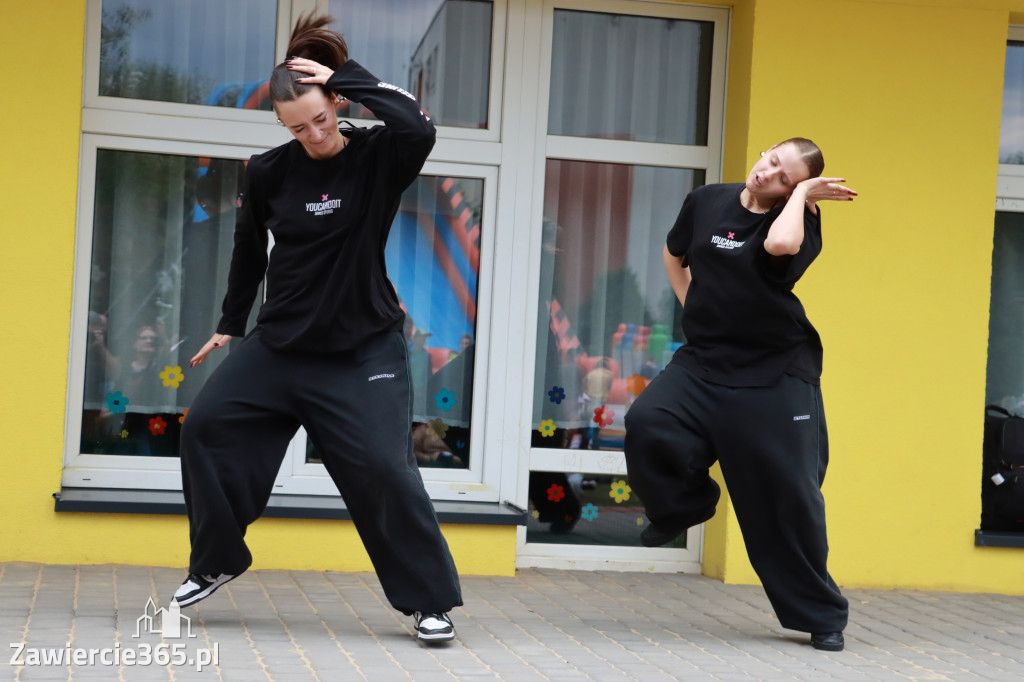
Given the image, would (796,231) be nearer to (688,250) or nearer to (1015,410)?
(688,250)

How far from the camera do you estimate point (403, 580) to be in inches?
167

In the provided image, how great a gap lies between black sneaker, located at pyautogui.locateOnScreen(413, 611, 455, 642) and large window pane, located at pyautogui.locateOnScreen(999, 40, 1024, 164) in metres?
4.25

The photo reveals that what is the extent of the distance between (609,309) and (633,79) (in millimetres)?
1238

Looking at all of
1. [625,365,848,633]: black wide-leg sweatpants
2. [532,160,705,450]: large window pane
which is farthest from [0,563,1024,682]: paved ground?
[532,160,705,450]: large window pane

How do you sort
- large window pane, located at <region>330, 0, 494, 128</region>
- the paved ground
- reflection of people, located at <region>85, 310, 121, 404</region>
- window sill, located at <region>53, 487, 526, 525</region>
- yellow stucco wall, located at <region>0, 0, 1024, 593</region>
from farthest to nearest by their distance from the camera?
1. large window pane, located at <region>330, 0, 494, 128</region>
2. yellow stucco wall, located at <region>0, 0, 1024, 593</region>
3. reflection of people, located at <region>85, 310, 121, 404</region>
4. window sill, located at <region>53, 487, 526, 525</region>
5. the paved ground

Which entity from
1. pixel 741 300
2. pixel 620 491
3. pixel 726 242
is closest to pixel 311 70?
pixel 726 242

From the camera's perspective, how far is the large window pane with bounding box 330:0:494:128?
6.13 m

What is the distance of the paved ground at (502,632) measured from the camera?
152 inches

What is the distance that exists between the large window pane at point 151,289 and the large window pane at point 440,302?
915 millimetres

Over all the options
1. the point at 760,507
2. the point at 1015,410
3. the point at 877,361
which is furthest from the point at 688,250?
the point at 1015,410

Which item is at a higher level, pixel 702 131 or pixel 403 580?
pixel 702 131

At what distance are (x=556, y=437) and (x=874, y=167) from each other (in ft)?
7.08

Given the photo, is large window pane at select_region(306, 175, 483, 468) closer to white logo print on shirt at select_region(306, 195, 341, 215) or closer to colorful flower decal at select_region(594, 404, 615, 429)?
colorful flower decal at select_region(594, 404, 615, 429)

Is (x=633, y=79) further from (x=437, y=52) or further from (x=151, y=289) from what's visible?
(x=151, y=289)
